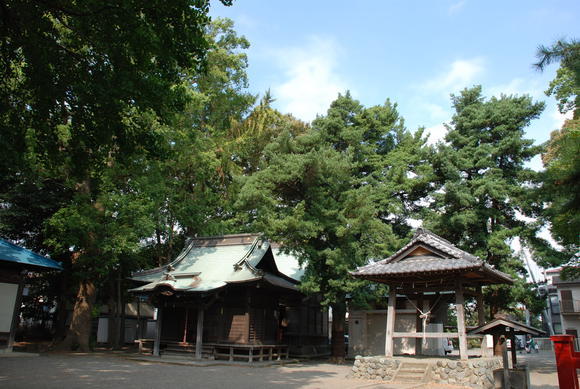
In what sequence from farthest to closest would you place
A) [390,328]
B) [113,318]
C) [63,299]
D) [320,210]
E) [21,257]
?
[113,318] < [63,299] < [320,210] < [21,257] < [390,328]

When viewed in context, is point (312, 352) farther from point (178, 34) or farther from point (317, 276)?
point (178, 34)

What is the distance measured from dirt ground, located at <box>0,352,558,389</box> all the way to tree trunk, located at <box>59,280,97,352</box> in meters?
4.58

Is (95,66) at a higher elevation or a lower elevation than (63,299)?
higher

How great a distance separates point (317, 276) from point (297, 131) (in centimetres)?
1661

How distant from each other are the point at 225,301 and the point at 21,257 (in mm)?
8421

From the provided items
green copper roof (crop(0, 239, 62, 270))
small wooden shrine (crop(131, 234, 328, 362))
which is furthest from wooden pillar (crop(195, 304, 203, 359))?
green copper roof (crop(0, 239, 62, 270))

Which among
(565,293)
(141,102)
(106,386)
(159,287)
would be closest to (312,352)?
(159,287)

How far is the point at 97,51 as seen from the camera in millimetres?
8484

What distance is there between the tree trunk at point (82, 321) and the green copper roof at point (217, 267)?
2.85m

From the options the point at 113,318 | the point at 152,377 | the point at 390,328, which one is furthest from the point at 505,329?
the point at 113,318

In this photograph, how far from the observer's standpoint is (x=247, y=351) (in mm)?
18766

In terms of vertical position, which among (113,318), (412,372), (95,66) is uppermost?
(95,66)

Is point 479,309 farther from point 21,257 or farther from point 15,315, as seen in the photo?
point 15,315

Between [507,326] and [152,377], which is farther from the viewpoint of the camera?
[152,377]
